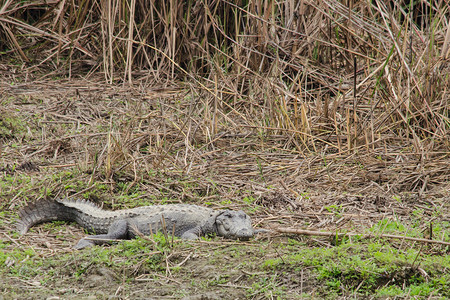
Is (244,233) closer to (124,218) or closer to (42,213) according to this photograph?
(124,218)

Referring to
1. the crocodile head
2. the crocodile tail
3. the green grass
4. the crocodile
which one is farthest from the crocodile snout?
the crocodile tail

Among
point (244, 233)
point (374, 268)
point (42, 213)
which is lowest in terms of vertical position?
point (42, 213)

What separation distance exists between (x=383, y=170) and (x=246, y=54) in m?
2.73

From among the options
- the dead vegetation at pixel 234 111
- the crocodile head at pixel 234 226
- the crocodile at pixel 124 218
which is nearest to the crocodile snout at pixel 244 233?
the crocodile head at pixel 234 226

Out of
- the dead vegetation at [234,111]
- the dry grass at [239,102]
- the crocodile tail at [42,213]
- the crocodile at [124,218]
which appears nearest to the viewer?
the crocodile at [124,218]

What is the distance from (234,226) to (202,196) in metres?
1.00

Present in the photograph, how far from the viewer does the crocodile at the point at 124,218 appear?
4.19m

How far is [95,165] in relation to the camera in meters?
4.80

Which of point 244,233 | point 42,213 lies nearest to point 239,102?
point 42,213

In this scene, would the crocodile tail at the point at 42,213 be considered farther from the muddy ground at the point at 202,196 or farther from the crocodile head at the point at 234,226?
the crocodile head at the point at 234,226

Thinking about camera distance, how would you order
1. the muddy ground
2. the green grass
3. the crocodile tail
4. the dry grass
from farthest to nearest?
the dry grass
the crocodile tail
the muddy ground
the green grass

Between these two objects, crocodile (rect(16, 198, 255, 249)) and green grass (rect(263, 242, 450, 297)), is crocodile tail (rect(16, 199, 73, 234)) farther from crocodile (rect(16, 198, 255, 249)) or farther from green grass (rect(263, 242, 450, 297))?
green grass (rect(263, 242, 450, 297))

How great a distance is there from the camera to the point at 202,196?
4781 millimetres

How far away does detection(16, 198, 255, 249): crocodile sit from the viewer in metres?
4.19
